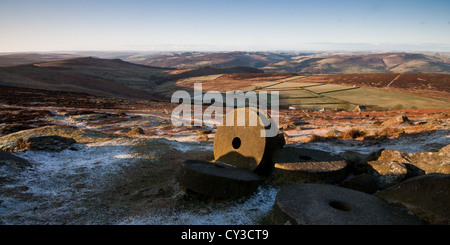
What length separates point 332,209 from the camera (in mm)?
5961

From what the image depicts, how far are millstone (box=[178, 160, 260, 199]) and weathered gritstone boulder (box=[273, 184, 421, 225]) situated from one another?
1.57 metres

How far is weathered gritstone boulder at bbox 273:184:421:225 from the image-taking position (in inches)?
216

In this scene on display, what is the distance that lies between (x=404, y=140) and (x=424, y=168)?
5.52 metres

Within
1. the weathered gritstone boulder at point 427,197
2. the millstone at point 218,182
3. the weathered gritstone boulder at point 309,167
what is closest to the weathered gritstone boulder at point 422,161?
the weathered gritstone boulder at point 309,167

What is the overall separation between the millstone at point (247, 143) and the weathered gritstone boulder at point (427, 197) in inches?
170

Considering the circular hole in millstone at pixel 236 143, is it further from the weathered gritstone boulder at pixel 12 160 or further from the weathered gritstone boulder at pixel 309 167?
the weathered gritstone boulder at pixel 12 160

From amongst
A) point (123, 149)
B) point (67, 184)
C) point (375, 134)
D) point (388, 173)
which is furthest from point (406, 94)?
point (67, 184)

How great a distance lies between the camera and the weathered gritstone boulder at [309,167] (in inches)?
342

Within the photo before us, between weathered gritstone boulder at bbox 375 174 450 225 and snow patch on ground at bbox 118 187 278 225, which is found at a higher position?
weathered gritstone boulder at bbox 375 174 450 225

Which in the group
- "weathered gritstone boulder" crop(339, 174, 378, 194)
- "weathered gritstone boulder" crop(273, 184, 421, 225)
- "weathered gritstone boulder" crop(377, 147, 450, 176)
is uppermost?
"weathered gritstone boulder" crop(377, 147, 450, 176)

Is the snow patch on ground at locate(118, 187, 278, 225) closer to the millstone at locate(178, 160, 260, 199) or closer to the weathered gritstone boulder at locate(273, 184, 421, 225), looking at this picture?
the millstone at locate(178, 160, 260, 199)

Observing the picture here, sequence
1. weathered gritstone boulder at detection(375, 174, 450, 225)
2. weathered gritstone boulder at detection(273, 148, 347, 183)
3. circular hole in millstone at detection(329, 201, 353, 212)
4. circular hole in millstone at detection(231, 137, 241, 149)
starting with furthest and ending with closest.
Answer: circular hole in millstone at detection(231, 137, 241, 149)
weathered gritstone boulder at detection(273, 148, 347, 183)
circular hole in millstone at detection(329, 201, 353, 212)
weathered gritstone boulder at detection(375, 174, 450, 225)

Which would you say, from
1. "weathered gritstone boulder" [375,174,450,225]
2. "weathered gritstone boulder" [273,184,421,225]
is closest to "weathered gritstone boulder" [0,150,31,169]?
"weathered gritstone boulder" [273,184,421,225]

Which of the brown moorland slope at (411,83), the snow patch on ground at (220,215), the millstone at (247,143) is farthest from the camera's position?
the brown moorland slope at (411,83)
